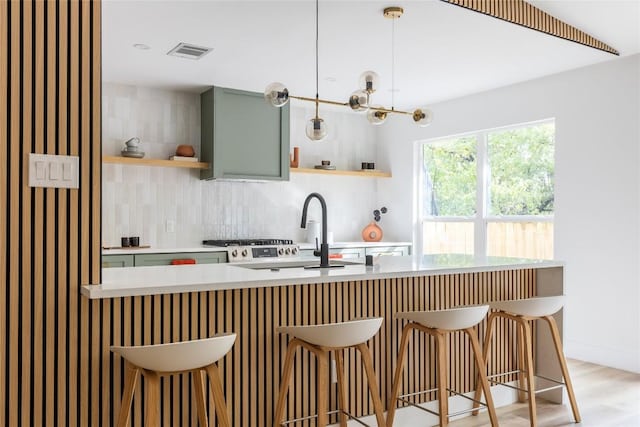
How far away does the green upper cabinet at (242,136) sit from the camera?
5199mm

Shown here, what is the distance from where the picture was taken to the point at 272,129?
215 inches

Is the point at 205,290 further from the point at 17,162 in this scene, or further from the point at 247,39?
the point at 247,39

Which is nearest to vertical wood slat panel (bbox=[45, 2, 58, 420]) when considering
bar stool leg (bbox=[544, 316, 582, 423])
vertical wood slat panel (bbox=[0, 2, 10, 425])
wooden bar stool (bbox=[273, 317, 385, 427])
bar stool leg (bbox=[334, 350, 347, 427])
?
vertical wood slat panel (bbox=[0, 2, 10, 425])

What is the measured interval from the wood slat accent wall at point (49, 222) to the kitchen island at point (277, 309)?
0.34 ft

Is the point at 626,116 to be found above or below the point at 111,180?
above

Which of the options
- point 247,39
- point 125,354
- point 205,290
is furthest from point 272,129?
point 125,354

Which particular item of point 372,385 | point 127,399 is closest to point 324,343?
point 372,385

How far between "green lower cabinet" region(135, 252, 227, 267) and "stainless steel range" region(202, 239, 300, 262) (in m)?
0.11

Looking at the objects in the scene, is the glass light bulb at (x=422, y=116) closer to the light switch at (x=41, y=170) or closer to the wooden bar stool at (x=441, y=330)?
the wooden bar stool at (x=441, y=330)

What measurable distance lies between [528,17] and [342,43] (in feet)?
4.03

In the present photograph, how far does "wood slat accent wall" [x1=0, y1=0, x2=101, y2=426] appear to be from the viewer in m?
1.94

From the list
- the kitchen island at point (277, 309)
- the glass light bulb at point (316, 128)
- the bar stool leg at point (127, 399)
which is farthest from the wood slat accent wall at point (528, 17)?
the bar stool leg at point (127, 399)

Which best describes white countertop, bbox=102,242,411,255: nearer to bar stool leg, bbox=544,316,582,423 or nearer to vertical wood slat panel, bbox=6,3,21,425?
vertical wood slat panel, bbox=6,3,21,425

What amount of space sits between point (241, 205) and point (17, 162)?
3.83 metres
